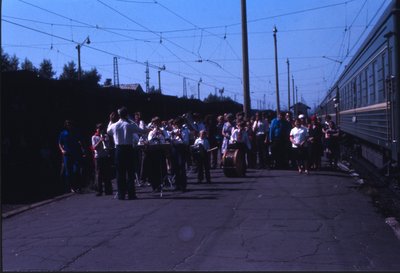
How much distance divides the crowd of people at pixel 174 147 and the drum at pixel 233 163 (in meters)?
0.41

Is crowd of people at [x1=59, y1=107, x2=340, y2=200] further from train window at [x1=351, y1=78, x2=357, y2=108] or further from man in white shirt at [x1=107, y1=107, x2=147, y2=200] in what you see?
train window at [x1=351, y1=78, x2=357, y2=108]

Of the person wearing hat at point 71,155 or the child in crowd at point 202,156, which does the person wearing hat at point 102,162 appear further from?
the child in crowd at point 202,156

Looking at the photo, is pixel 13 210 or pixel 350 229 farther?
pixel 13 210

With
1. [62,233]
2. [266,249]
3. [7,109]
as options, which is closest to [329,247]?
[266,249]

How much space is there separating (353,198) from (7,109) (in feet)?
34.5

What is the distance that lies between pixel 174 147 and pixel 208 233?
18.7 ft

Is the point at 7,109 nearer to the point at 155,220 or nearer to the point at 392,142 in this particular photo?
the point at 155,220

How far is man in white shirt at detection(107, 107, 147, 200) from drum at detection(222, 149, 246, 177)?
4.34 metres

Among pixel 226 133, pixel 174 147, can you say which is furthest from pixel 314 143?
pixel 174 147

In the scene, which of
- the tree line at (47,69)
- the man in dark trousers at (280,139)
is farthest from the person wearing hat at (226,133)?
the tree line at (47,69)

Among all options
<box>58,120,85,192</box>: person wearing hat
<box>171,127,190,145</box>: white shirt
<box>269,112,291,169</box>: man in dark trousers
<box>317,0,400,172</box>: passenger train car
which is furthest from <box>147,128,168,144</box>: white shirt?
<box>269,112,291,169</box>: man in dark trousers

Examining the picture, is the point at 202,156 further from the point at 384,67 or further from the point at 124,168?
the point at 384,67

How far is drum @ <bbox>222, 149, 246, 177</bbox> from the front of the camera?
1675cm

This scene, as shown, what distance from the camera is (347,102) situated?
23250mm
